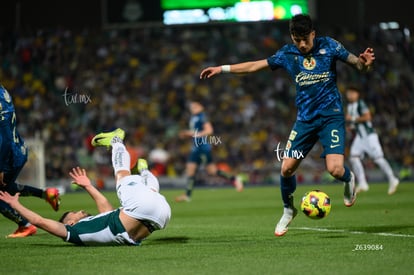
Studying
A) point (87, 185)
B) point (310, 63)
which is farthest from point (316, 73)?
point (87, 185)

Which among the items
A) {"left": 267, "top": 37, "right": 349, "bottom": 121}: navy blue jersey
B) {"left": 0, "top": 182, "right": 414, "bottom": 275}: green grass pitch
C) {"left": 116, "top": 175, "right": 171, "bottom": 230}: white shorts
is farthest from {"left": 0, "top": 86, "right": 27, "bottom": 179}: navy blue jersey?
{"left": 267, "top": 37, "right": 349, "bottom": 121}: navy blue jersey

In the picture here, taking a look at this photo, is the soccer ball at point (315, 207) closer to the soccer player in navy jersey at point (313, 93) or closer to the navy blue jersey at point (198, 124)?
the soccer player in navy jersey at point (313, 93)

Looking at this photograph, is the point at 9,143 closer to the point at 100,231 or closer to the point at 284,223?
the point at 100,231

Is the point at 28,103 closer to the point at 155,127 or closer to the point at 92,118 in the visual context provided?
the point at 92,118

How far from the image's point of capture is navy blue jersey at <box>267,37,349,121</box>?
31.8ft

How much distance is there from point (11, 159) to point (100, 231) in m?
2.27

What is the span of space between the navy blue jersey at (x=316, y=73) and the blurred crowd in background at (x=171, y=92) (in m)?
16.5

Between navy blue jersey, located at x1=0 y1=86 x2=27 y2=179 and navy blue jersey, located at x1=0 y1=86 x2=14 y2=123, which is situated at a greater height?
navy blue jersey, located at x1=0 y1=86 x2=14 y2=123

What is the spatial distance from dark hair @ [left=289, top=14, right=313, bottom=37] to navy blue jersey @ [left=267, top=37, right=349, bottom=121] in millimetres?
361

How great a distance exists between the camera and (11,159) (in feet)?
34.3

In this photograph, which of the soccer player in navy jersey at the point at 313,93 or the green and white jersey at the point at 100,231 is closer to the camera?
the green and white jersey at the point at 100,231

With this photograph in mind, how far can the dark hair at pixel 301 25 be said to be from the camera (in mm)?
9344

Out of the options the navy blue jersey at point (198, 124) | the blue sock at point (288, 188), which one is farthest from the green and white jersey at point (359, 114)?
the blue sock at point (288, 188)

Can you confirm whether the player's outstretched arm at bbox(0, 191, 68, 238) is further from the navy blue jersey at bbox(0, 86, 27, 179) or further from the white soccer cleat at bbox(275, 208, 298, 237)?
the white soccer cleat at bbox(275, 208, 298, 237)
